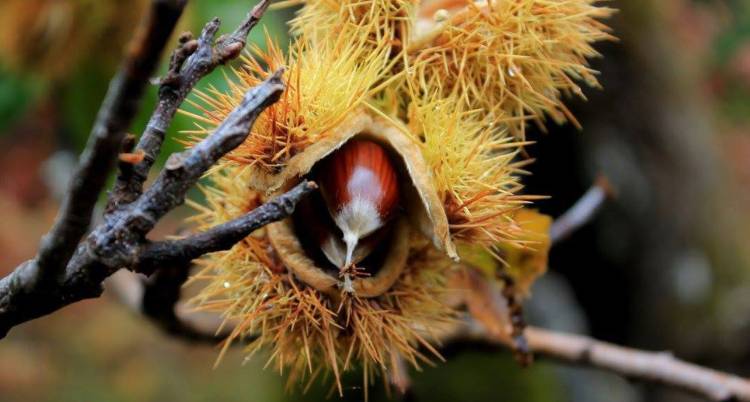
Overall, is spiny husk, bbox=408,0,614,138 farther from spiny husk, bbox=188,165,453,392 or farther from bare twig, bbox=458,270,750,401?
bare twig, bbox=458,270,750,401

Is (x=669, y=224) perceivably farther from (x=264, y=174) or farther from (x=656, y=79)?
(x=264, y=174)

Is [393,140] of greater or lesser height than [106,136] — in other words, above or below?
below

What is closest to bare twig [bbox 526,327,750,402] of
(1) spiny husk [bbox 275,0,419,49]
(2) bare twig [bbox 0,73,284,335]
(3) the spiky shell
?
(3) the spiky shell

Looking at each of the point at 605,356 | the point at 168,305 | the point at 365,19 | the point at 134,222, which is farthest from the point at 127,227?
the point at 605,356

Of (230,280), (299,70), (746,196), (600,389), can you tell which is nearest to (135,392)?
(600,389)

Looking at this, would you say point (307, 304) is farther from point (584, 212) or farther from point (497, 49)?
point (584, 212)

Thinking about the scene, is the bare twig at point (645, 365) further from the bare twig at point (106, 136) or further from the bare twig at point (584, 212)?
the bare twig at point (106, 136)

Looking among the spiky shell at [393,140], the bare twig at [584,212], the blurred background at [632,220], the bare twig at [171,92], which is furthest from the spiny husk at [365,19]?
the blurred background at [632,220]
